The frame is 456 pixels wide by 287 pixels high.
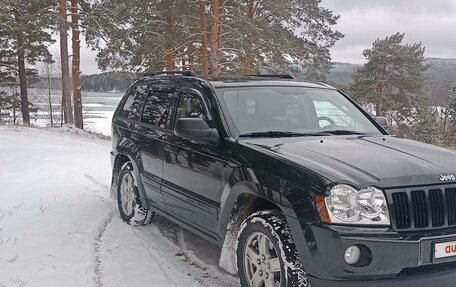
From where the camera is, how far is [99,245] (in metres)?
4.85

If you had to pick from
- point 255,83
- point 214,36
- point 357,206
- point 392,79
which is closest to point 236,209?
point 357,206

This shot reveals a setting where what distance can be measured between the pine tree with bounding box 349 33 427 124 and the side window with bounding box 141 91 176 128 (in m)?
29.5

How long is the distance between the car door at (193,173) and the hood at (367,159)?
0.47 meters

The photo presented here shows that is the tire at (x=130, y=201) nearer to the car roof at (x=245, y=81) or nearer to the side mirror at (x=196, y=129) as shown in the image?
the car roof at (x=245, y=81)

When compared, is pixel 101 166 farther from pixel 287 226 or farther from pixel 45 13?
pixel 45 13

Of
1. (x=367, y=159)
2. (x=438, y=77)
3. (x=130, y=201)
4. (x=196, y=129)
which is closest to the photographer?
(x=367, y=159)

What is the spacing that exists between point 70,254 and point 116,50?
17.8 metres

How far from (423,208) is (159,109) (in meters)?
3.24

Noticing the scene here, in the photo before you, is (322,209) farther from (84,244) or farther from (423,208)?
(84,244)

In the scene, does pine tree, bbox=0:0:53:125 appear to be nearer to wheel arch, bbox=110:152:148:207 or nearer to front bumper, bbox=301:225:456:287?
wheel arch, bbox=110:152:148:207

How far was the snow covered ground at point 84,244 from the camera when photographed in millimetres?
4008

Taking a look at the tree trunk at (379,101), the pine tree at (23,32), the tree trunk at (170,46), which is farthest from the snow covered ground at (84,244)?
the tree trunk at (379,101)

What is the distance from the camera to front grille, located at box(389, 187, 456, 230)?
2.84 metres

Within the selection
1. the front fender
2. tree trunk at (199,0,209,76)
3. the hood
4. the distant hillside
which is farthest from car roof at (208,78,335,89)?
the distant hillside
